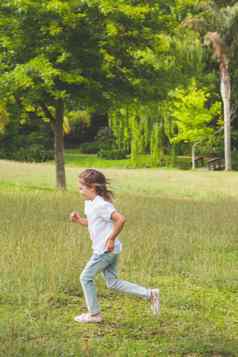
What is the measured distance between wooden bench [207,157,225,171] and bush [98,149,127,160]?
28.9ft

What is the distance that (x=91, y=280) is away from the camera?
6938 millimetres

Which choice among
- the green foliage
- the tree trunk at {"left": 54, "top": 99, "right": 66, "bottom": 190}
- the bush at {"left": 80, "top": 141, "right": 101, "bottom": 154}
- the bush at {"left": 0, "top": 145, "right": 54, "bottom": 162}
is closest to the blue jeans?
the tree trunk at {"left": 54, "top": 99, "right": 66, "bottom": 190}

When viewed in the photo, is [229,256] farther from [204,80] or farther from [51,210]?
[204,80]

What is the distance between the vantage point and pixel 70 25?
20078 millimetres

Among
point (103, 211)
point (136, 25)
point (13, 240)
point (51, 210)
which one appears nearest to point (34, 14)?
point (136, 25)

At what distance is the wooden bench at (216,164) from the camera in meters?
49.3

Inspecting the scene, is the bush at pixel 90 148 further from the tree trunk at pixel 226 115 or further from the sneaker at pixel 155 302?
the sneaker at pixel 155 302

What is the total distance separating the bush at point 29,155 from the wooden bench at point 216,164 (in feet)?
41.3

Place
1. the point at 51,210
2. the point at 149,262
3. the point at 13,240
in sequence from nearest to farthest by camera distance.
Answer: the point at 149,262 → the point at 13,240 → the point at 51,210

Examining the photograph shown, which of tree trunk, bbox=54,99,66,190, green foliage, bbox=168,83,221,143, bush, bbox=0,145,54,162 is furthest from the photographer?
bush, bbox=0,145,54,162

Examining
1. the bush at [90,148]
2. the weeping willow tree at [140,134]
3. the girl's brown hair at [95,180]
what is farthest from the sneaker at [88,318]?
the bush at [90,148]

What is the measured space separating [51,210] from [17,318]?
8955mm

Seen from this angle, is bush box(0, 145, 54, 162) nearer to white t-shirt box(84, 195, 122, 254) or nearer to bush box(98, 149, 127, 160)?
bush box(98, 149, 127, 160)

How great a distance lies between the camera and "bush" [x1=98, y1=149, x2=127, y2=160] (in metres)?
56.5
